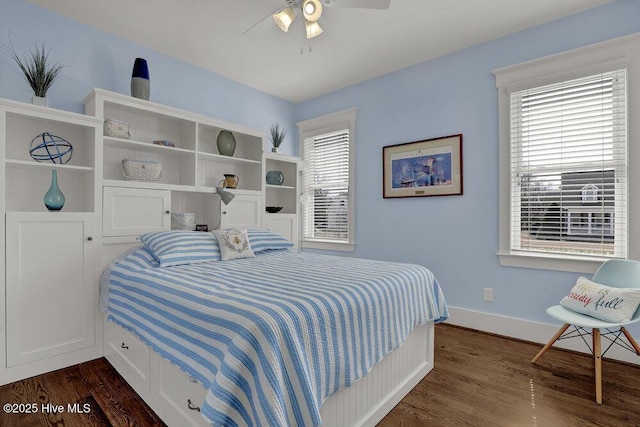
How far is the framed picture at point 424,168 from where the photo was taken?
3.17m

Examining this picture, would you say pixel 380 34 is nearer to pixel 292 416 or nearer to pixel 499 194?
pixel 499 194

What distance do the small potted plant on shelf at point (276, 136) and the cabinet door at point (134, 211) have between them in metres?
1.56

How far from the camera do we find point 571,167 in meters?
2.57

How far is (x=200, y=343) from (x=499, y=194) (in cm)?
274

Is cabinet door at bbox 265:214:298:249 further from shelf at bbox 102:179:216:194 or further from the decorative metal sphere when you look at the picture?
the decorative metal sphere

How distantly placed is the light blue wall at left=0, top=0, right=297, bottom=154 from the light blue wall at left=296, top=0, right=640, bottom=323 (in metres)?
1.59

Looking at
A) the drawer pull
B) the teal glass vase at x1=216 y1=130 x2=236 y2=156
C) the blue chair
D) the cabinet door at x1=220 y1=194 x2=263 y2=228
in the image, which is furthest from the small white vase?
the blue chair

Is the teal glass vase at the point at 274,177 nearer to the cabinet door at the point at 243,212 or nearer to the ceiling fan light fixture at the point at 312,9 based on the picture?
the cabinet door at the point at 243,212

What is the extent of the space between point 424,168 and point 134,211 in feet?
8.98

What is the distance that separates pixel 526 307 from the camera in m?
2.77

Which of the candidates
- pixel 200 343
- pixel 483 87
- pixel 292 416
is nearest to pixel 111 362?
pixel 200 343

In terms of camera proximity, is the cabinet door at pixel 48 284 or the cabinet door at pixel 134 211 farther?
the cabinet door at pixel 134 211

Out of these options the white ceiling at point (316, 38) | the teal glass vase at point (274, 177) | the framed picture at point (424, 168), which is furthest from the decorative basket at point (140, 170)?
the framed picture at point (424, 168)

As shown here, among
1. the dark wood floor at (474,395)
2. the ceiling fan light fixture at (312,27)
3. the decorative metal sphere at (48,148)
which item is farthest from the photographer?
the decorative metal sphere at (48,148)
